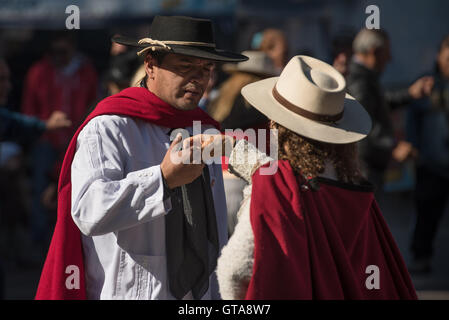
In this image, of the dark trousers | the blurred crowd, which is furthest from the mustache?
the dark trousers

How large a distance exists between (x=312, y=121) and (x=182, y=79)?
55 cm

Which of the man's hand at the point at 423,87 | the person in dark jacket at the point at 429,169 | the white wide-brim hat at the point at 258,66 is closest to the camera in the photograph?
the white wide-brim hat at the point at 258,66

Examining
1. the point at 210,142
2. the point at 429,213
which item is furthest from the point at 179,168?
the point at 429,213

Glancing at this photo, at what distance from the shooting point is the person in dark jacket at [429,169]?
23.1 ft

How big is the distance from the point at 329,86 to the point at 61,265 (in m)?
1.20

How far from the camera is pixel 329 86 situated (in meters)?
3.00

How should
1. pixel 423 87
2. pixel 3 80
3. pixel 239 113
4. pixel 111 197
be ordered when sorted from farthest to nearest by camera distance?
pixel 423 87, pixel 3 80, pixel 239 113, pixel 111 197

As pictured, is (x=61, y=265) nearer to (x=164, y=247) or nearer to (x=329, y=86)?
(x=164, y=247)

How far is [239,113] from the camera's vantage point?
16.2 ft

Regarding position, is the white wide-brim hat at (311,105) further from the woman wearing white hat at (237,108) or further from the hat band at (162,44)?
the woman wearing white hat at (237,108)

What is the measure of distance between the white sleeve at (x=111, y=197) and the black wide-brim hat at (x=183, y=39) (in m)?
0.55

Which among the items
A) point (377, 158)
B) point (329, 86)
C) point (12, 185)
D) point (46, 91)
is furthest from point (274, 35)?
point (329, 86)

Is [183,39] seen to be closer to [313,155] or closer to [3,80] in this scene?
[313,155]

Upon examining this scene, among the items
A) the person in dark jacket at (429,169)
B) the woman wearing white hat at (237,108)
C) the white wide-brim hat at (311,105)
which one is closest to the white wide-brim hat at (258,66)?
the woman wearing white hat at (237,108)
